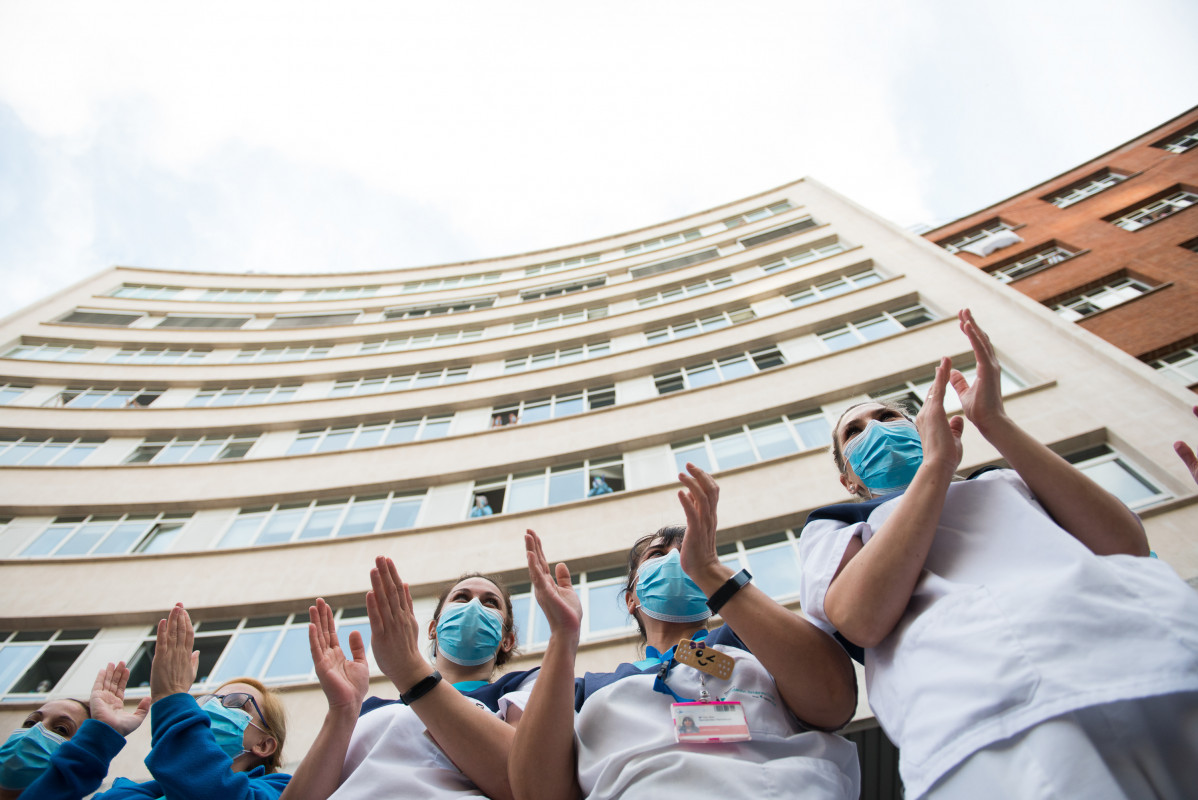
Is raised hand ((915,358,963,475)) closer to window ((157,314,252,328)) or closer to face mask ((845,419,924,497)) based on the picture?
face mask ((845,419,924,497))

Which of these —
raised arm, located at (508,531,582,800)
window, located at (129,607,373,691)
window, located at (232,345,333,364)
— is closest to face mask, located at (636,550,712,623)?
raised arm, located at (508,531,582,800)

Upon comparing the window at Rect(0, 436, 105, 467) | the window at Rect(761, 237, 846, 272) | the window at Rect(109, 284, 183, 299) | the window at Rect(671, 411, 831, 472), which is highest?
the window at Rect(109, 284, 183, 299)

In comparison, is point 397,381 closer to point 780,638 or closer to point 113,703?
point 113,703

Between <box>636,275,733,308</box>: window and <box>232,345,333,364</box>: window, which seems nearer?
<box>636,275,733,308</box>: window

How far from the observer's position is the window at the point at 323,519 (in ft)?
40.8

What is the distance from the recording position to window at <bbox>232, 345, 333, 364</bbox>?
2028 centimetres

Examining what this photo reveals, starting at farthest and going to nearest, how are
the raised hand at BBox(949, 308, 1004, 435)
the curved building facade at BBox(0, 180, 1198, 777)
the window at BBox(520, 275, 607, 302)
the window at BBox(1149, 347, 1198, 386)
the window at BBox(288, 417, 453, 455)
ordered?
the window at BBox(520, 275, 607, 302), the window at BBox(288, 417, 453, 455), the window at BBox(1149, 347, 1198, 386), the curved building facade at BBox(0, 180, 1198, 777), the raised hand at BBox(949, 308, 1004, 435)

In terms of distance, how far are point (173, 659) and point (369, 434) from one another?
1373cm

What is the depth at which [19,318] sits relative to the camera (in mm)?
20312

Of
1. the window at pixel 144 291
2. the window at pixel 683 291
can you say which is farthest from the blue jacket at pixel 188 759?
the window at pixel 144 291

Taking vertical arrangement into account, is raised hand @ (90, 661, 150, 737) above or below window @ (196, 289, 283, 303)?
below

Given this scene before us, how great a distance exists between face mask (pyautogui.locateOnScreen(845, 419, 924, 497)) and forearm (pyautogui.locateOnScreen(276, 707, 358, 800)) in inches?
130

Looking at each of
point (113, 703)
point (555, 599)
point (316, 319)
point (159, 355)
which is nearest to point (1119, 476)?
point (555, 599)

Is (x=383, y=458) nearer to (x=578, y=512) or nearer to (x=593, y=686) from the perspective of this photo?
(x=578, y=512)
